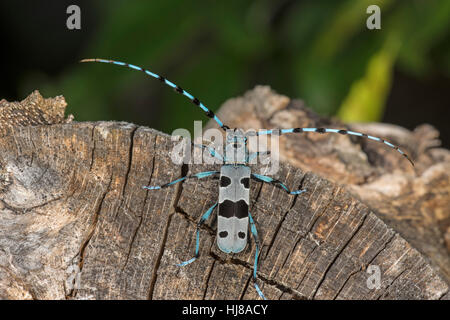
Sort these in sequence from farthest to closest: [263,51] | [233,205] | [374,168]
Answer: [263,51], [374,168], [233,205]

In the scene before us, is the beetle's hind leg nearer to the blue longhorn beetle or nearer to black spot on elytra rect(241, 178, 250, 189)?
the blue longhorn beetle

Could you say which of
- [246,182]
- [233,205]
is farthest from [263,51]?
[233,205]

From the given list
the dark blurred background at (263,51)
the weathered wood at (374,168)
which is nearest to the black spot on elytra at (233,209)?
the weathered wood at (374,168)

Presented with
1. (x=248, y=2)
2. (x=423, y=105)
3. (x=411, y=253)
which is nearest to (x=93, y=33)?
(x=248, y=2)

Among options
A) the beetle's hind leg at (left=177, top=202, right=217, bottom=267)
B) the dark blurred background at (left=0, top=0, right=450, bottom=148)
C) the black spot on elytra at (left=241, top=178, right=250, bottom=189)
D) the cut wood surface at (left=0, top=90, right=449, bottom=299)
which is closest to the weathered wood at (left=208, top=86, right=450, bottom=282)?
the black spot on elytra at (left=241, top=178, right=250, bottom=189)

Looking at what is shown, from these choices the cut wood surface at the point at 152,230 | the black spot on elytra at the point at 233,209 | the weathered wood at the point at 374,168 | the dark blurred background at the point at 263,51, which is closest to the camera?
the cut wood surface at the point at 152,230

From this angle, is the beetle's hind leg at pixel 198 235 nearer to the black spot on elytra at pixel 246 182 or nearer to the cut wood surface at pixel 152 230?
the cut wood surface at pixel 152 230

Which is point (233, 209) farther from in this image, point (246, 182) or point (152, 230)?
point (152, 230)
